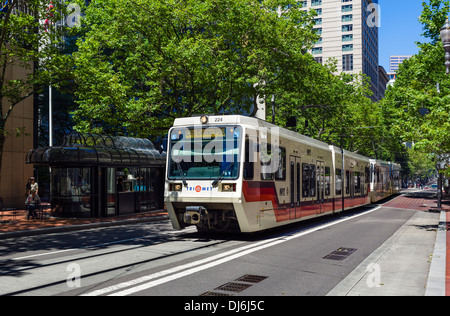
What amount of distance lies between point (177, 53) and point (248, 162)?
40.8 ft

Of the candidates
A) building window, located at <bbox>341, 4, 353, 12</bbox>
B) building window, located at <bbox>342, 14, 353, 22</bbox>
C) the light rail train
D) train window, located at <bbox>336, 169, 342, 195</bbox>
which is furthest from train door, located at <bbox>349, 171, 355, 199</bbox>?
building window, located at <bbox>341, 4, 353, 12</bbox>

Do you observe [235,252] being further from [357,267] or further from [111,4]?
[111,4]

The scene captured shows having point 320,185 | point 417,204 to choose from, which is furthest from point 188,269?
point 417,204

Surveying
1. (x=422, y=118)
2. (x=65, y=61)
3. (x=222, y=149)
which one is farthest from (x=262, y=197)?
(x=65, y=61)

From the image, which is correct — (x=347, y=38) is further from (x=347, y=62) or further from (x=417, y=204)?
(x=417, y=204)

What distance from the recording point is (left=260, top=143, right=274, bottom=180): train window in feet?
41.8

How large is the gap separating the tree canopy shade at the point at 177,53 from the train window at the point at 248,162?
11.6m

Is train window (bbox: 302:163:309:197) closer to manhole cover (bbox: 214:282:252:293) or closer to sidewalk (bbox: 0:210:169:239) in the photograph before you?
sidewalk (bbox: 0:210:169:239)

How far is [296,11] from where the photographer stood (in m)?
28.6

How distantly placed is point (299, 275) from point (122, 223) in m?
12.3

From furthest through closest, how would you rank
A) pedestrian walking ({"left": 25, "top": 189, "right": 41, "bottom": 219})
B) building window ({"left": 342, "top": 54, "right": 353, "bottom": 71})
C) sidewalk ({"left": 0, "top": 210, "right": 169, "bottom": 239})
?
building window ({"left": 342, "top": 54, "right": 353, "bottom": 71}), pedestrian walking ({"left": 25, "top": 189, "right": 41, "bottom": 219}), sidewalk ({"left": 0, "top": 210, "right": 169, "bottom": 239})

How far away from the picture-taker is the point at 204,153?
1227 cm

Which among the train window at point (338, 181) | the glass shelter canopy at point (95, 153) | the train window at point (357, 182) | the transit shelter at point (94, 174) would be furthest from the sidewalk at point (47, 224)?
the train window at point (357, 182)

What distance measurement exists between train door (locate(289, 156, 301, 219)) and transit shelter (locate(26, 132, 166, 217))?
9257 millimetres
